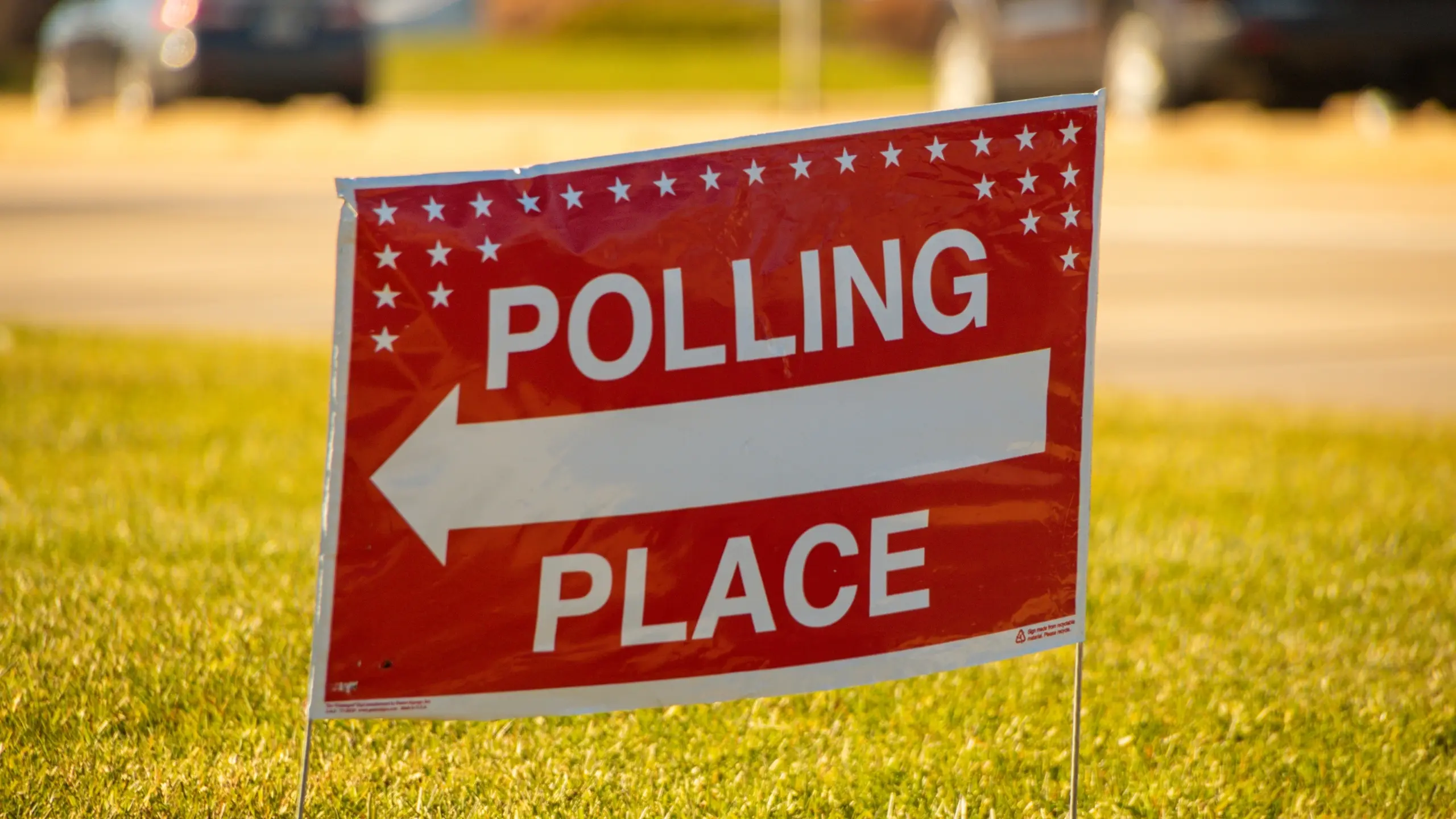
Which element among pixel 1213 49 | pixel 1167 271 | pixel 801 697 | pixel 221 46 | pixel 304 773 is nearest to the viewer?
pixel 304 773

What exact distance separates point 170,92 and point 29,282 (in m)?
7.59

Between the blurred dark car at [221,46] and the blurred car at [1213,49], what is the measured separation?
6502mm

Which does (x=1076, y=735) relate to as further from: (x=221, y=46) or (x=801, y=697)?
(x=221, y=46)

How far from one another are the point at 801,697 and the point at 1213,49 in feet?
34.6

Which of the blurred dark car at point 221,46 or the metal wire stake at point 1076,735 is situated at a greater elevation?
the blurred dark car at point 221,46

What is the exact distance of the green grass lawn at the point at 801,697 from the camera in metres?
3.33

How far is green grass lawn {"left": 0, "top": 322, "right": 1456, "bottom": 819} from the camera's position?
10.9 ft

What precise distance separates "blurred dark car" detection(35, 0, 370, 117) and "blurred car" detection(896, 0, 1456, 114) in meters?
6.50

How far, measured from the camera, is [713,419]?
2898 millimetres

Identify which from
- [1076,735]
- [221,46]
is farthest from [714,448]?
[221,46]

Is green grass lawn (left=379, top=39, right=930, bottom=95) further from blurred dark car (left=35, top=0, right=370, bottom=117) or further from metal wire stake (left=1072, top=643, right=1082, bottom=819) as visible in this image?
metal wire stake (left=1072, top=643, right=1082, bottom=819)

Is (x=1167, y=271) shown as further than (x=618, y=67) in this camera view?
No

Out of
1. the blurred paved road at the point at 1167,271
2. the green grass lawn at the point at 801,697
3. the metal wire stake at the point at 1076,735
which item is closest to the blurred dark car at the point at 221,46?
the blurred paved road at the point at 1167,271

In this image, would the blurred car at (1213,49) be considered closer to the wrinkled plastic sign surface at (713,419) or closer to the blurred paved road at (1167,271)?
the blurred paved road at (1167,271)
